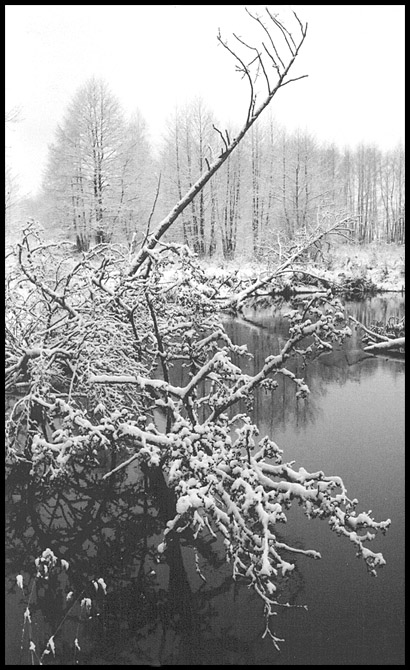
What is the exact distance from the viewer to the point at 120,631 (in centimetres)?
402

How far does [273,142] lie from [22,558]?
3834cm

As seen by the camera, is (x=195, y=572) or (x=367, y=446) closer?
(x=195, y=572)

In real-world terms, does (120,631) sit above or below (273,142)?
below

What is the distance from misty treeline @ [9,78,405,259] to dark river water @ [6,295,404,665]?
19.4 meters

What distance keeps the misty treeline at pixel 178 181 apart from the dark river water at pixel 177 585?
1941 centimetres

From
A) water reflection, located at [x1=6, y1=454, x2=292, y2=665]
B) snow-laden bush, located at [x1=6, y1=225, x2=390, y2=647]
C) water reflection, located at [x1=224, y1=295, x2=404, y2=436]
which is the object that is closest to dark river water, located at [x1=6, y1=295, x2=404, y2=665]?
water reflection, located at [x1=6, y1=454, x2=292, y2=665]

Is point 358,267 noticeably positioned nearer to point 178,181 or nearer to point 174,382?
point 178,181

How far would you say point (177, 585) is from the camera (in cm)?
456

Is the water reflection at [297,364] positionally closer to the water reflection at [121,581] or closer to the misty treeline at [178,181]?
the water reflection at [121,581]

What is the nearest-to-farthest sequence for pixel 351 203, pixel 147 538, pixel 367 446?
pixel 147 538 → pixel 367 446 → pixel 351 203

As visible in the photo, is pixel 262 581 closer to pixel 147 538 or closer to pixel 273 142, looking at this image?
pixel 147 538
